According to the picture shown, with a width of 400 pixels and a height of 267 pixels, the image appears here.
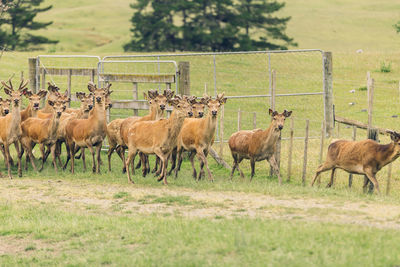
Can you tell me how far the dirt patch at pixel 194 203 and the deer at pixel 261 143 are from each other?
9.28ft

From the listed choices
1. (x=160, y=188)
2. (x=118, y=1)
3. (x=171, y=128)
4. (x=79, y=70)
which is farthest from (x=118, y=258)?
(x=118, y=1)

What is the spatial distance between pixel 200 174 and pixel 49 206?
14.9ft

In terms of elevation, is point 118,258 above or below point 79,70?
below

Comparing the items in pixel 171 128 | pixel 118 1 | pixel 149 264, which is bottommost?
pixel 149 264

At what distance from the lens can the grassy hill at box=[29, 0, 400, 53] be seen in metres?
66.4

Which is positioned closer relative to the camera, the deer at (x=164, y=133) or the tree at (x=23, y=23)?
the deer at (x=164, y=133)

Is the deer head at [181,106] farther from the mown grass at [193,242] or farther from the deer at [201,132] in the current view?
the mown grass at [193,242]

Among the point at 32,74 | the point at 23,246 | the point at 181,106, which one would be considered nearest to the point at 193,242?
the point at 23,246

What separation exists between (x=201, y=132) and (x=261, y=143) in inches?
58.5

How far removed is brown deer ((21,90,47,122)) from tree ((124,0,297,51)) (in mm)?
34602

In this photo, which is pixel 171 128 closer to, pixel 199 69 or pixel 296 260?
pixel 296 260

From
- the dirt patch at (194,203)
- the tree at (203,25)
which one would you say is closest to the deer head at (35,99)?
the dirt patch at (194,203)

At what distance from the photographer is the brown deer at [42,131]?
61.4 feet

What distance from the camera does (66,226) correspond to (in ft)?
39.9
